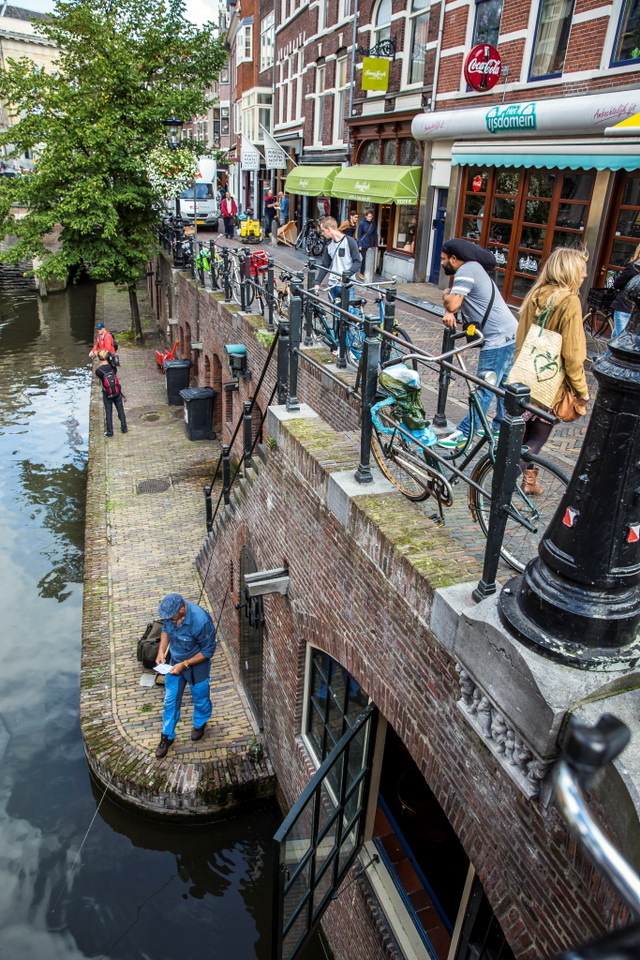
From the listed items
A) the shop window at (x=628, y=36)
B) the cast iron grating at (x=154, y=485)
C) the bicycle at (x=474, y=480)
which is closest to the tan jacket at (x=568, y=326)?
the bicycle at (x=474, y=480)

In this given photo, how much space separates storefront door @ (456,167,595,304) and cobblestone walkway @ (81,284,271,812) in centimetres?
805

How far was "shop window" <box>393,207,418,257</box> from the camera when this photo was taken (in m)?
Answer: 19.7

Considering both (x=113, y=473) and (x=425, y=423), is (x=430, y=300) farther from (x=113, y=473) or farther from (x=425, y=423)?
(x=425, y=423)

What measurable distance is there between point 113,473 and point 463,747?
40.1 ft

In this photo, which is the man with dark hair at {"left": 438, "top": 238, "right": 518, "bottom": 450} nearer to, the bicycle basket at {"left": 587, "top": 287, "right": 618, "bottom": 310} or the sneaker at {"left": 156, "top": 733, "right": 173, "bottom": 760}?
the sneaker at {"left": 156, "top": 733, "right": 173, "bottom": 760}

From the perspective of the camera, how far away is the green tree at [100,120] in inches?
720

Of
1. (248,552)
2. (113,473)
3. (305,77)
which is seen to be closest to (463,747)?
(248,552)

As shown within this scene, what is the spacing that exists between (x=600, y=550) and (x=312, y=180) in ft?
81.1

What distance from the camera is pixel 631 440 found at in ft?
7.47

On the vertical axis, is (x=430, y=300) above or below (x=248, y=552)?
above

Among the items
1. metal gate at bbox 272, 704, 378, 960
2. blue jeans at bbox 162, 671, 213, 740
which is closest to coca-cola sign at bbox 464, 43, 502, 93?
blue jeans at bbox 162, 671, 213, 740

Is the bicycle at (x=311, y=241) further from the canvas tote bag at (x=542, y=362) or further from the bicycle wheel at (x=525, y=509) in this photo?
the bicycle wheel at (x=525, y=509)

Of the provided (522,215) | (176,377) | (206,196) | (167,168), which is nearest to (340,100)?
(167,168)

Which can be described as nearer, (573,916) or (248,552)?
(573,916)
